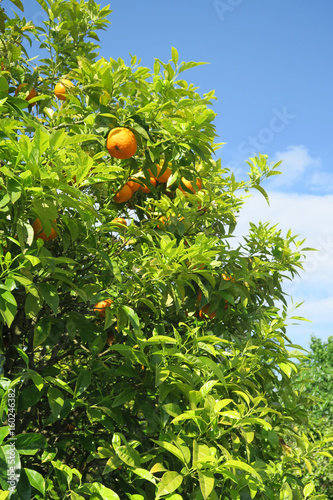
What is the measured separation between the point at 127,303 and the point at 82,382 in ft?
1.16

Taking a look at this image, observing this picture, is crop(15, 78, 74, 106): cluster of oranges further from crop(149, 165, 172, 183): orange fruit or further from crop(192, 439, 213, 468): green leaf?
crop(192, 439, 213, 468): green leaf

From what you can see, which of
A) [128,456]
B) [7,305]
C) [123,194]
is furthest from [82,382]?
[123,194]

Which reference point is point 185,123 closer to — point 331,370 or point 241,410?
point 241,410

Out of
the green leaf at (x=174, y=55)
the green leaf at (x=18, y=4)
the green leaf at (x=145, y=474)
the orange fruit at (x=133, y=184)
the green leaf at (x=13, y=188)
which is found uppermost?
the green leaf at (x=18, y=4)

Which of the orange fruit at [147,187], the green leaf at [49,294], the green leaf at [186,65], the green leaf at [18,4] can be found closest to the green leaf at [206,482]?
the green leaf at [49,294]

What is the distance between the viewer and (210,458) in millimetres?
1458

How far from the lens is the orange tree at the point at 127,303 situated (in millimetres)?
1511

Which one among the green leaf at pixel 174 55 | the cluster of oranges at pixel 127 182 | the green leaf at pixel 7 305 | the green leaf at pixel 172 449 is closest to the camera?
the green leaf at pixel 7 305

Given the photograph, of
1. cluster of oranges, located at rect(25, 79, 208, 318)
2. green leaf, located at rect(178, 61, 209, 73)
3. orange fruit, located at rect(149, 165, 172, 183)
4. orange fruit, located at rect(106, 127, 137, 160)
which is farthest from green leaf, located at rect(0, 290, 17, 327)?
green leaf, located at rect(178, 61, 209, 73)

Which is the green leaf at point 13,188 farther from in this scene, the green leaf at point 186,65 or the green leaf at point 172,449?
the green leaf at point 186,65

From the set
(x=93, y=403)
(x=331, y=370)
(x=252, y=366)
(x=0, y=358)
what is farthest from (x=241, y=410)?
(x=331, y=370)

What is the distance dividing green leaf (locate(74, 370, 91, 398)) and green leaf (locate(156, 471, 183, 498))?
0.45 metres

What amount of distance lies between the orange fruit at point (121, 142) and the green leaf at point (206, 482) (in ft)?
4.09

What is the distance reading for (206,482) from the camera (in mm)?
1447
